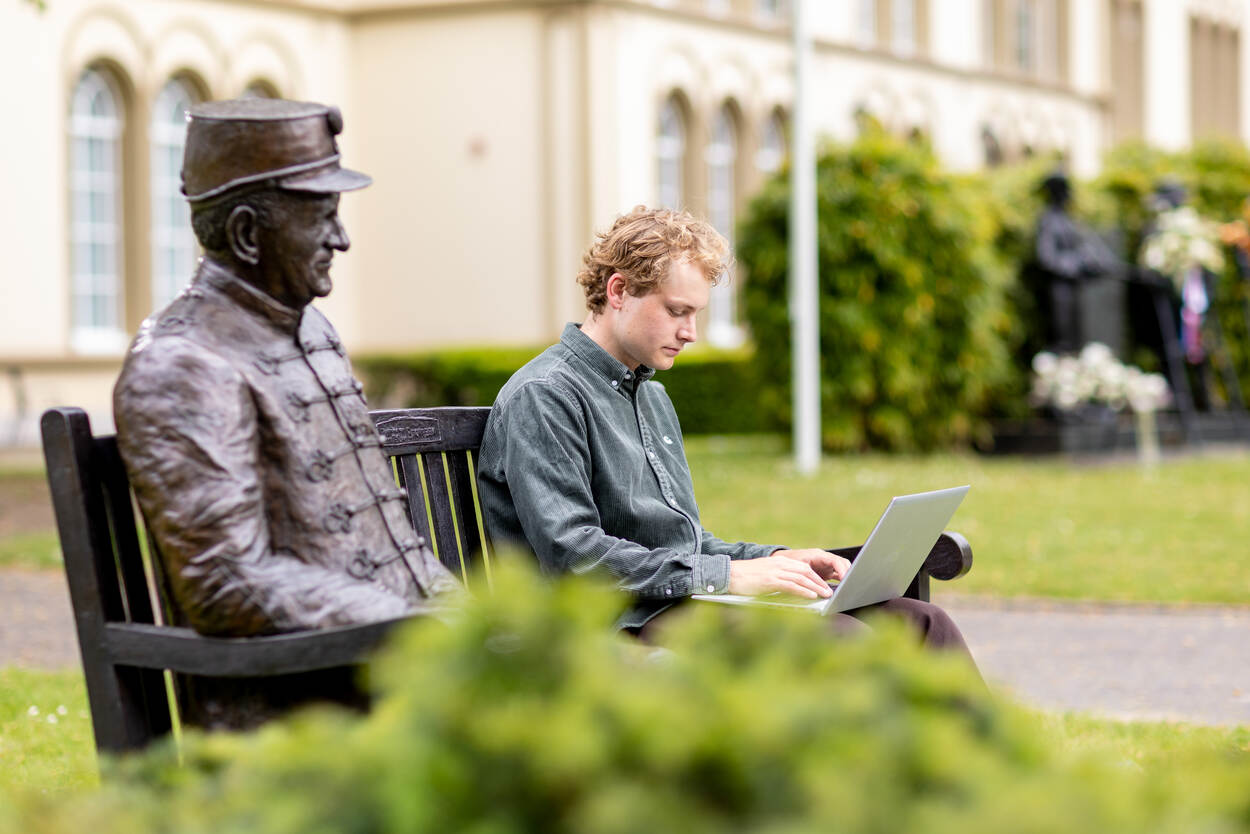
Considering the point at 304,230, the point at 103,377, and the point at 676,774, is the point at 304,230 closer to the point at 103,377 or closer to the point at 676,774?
the point at 676,774

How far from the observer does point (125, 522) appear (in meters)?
2.90

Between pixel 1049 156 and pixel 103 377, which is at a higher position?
pixel 1049 156

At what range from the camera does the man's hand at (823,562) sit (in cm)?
401

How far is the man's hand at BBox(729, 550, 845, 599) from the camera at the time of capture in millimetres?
3707

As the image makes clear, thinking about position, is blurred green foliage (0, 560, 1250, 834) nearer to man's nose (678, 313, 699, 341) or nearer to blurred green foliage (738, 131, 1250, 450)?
man's nose (678, 313, 699, 341)

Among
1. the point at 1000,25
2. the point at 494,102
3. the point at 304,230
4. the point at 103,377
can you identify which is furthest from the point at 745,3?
the point at 304,230

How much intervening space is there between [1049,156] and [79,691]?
15.6 metres

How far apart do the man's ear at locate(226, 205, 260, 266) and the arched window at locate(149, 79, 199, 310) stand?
66.4 feet

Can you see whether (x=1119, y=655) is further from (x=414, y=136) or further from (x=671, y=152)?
(x=671, y=152)

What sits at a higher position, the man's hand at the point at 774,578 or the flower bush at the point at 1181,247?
the flower bush at the point at 1181,247

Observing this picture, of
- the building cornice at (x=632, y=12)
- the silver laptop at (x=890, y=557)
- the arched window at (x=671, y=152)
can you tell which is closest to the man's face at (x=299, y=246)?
the silver laptop at (x=890, y=557)

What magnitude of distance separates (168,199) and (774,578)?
2028 centimetres

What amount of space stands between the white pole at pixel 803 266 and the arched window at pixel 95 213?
10143mm

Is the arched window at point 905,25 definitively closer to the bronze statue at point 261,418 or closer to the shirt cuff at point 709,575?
the shirt cuff at point 709,575
